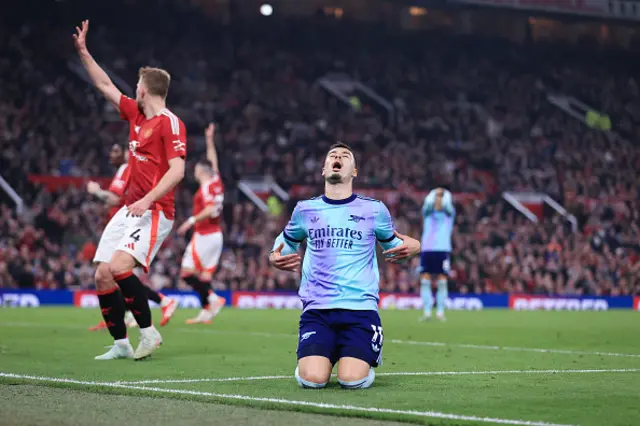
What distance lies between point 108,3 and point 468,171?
1343 cm

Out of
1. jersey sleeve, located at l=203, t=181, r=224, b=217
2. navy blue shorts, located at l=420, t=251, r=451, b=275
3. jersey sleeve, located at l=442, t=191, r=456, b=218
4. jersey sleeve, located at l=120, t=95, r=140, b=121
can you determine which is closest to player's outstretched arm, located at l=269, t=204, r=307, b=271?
jersey sleeve, located at l=120, t=95, r=140, b=121

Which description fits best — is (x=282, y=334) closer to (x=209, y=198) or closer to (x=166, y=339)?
(x=166, y=339)

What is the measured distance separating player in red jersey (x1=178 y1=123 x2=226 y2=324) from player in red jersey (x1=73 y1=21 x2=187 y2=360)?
6447 mm

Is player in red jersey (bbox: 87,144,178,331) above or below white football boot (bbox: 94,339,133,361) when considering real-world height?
above

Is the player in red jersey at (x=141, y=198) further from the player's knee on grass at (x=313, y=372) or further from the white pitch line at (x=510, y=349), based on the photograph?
the white pitch line at (x=510, y=349)

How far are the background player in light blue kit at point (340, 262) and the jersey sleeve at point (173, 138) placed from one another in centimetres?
216

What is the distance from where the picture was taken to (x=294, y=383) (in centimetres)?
815

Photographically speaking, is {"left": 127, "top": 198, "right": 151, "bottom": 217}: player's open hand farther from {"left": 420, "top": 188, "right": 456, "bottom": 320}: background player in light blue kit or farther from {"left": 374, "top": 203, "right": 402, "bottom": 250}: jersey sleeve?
{"left": 420, "top": 188, "right": 456, "bottom": 320}: background player in light blue kit

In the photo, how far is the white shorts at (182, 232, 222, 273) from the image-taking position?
17328 millimetres

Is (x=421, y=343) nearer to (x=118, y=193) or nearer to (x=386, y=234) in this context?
(x=118, y=193)

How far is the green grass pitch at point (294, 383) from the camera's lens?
625cm

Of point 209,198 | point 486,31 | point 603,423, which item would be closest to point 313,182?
point 486,31

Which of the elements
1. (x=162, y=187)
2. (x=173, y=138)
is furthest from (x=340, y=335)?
(x=173, y=138)

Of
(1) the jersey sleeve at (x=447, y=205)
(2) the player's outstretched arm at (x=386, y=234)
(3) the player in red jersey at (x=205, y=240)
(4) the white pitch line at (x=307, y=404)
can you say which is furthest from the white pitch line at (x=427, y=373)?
(1) the jersey sleeve at (x=447, y=205)
